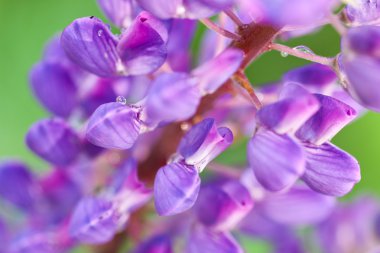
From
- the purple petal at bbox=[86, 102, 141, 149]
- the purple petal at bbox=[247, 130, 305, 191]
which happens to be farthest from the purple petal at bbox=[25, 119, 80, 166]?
the purple petal at bbox=[247, 130, 305, 191]

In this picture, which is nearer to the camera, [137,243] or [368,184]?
[137,243]

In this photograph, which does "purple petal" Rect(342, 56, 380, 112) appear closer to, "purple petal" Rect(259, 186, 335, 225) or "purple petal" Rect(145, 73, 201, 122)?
"purple petal" Rect(145, 73, 201, 122)

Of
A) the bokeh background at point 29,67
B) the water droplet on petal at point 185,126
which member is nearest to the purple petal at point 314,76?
the water droplet on petal at point 185,126

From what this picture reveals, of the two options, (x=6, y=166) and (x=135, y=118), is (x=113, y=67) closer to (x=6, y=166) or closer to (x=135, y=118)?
(x=135, y=118)

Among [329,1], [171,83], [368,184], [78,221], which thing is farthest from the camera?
[368,184]

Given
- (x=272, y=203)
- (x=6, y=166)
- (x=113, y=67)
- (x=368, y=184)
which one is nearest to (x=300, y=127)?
(x=113, y=67)

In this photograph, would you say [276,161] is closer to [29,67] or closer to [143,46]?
[143,46]

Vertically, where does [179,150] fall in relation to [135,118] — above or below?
below
